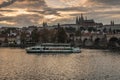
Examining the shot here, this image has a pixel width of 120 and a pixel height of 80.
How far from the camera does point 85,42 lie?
463ft

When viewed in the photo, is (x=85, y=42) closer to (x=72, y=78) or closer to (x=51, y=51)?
(x=51, y=51)

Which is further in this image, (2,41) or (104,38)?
(2,41)

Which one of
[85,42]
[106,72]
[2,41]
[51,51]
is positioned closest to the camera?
[106,72]

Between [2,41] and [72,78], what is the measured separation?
11417 cm

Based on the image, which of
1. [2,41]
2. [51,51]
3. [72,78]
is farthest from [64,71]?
[2,41]

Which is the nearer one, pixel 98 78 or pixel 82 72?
pixel 98 78

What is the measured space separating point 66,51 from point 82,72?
41430 millimetres

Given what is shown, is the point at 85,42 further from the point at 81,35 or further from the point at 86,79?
the point at 86,79

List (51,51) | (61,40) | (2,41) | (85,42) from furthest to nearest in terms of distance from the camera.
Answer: (2,41), (85,42), (61,40), (51,51)

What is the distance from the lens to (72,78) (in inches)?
1532

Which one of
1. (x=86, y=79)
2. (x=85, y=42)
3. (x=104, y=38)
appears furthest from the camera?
(x=85, y=42)

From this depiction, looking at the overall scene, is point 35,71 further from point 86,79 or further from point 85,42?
point 85,42

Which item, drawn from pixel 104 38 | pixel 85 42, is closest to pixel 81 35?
pixel 85 42

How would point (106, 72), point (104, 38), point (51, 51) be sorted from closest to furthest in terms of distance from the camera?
point (106, 72) < point (51, 51) < point (104, 38)
